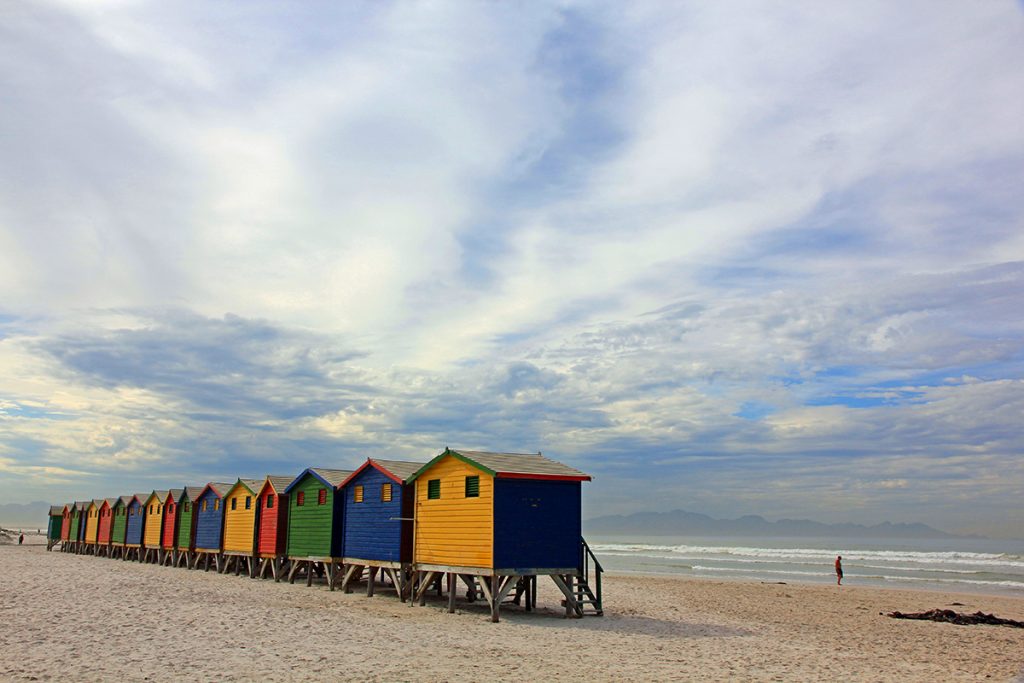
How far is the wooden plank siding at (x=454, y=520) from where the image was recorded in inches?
827

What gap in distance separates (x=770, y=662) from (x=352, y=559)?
1632cm

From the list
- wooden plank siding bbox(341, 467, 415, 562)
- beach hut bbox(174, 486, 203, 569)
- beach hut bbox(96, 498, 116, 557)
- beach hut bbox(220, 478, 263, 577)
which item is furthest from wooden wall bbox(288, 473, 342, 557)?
beach hut bbox(96, 498, 116, 557)

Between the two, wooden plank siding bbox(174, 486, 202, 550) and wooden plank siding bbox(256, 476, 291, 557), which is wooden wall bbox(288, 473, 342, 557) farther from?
wooden plank siding bbox(174, 486, 202, 550)

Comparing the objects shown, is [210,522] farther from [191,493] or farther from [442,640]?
[442,640]

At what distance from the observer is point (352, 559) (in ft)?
90.7

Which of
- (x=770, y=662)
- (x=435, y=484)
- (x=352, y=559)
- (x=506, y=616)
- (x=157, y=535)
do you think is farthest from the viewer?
(x=157, y=535)

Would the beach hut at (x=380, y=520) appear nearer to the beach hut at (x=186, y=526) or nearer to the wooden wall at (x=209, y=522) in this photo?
the wooden wall at (x=209, y=522)

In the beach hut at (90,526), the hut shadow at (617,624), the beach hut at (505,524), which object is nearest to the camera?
the hut shadow at (617,624)

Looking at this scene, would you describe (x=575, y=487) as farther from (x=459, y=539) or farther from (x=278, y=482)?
(x=278, y=482)

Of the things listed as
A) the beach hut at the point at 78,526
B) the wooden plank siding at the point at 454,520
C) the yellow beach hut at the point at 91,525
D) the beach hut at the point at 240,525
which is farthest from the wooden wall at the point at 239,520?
the beach hut at the point at 78,526

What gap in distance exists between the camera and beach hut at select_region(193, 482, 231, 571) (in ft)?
130

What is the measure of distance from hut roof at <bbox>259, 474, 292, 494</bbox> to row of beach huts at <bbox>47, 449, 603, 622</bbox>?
5 centimetres

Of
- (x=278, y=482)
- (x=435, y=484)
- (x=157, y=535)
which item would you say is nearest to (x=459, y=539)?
(x=435, y=484)

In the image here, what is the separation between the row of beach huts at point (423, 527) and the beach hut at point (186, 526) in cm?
132
